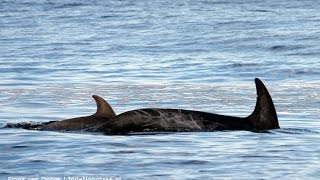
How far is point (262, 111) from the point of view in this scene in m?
14.3

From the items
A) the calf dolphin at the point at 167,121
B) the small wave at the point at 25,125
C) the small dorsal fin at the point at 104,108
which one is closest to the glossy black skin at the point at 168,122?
the calf dolphin at the point at 167,121

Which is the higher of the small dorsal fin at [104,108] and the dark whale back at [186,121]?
the small dorsal fin at [104,108]

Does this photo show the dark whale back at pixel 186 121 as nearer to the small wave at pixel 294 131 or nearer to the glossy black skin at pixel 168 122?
the glossy black skin at pixel 168 122

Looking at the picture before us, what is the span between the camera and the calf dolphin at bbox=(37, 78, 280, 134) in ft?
45.7

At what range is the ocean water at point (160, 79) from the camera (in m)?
11.7

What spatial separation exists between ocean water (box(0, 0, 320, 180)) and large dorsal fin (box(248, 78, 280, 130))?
11.2 inches

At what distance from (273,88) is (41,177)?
11.1m

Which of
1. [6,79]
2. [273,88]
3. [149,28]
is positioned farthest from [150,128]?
[149,28]

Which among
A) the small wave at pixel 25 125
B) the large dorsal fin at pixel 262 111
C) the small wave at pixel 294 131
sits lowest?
the small wave at pixel 294 131

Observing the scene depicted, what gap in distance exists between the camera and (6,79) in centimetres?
2306

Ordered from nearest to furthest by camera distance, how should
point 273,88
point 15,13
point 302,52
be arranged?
point 273,88, point 302,52, point 15,13

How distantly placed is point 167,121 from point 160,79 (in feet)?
29.1

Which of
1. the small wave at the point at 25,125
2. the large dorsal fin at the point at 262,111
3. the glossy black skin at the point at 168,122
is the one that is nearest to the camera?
the glossy black skin at the point at 168,122

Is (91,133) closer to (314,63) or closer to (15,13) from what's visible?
(314,63)
